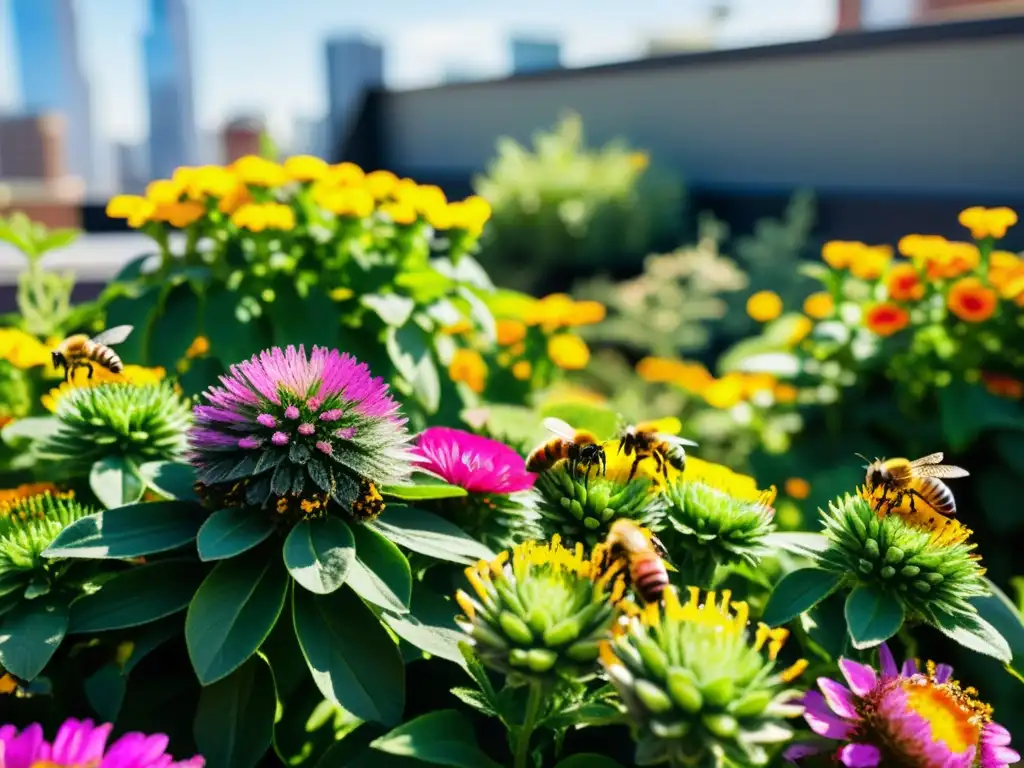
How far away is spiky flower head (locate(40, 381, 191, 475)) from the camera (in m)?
0.96

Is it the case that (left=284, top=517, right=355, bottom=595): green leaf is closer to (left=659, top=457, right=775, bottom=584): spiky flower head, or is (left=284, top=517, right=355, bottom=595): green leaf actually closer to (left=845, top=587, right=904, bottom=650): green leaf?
(left=659, top=457, right=775, bottom=584): spiky flower head

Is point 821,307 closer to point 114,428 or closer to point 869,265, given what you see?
point 869,265

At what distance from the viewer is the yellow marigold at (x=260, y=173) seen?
1547 millimetres

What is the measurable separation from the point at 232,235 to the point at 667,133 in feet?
17.2

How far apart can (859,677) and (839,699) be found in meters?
0.03

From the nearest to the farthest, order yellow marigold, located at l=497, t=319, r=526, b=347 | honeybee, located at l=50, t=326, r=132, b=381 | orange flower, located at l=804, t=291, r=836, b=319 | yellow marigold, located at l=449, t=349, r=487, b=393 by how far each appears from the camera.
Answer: honeybee, located at l=50, t=326, r=132, b=381
yellow marigold, located at l=449, t=349, r=487, b=393
yellow marigold, located at l=497, t=319, r=526, b=347
orange flower, located at l=804, t=291, r=836, b=319

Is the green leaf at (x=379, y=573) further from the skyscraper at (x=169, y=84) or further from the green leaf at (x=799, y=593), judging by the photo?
the skyscraper at (x=169, y=84)

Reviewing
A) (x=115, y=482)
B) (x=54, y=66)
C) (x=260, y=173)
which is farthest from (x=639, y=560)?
(x=54, y=66)

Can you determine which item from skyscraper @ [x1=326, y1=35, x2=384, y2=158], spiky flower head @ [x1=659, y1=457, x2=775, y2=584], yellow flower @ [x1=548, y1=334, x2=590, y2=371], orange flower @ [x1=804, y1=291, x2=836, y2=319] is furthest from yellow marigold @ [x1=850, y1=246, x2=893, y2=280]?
skyscraper @ [x1=326, y1=35, x2=384, y2=158]

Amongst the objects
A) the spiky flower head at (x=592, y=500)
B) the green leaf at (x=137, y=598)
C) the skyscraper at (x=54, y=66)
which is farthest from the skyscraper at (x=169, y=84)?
the spiky flower head at (x=592, y=500)

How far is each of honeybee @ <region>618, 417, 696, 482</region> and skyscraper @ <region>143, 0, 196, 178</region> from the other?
3365 inches

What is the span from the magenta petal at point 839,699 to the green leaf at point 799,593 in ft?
0.21

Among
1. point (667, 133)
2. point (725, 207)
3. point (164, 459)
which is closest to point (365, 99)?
point (667, 133)

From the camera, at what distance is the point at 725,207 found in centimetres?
568
